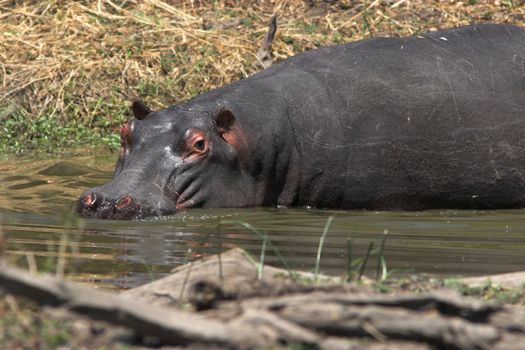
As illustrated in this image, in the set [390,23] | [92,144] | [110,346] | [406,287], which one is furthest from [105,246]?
[390,23]

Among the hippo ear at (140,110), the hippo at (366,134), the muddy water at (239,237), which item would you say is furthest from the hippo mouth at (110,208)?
the hippo ear at (140,110)

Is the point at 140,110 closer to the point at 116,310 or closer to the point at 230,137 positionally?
the point at 230,137

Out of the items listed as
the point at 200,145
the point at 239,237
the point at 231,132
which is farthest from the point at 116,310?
the point at 231,132

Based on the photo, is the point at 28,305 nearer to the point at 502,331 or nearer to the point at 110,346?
the point at 110,346

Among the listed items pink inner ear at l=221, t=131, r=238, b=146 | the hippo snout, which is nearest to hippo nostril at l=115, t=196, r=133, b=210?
the hippo snout

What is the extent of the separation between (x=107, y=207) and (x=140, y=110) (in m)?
0.86

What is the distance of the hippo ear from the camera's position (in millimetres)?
7676

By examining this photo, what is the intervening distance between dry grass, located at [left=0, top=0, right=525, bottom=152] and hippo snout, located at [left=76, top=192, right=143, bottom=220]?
347 cm

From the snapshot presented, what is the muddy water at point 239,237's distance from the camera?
5414 mm

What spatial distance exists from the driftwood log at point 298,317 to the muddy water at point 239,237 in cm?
97

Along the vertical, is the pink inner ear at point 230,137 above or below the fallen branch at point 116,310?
above

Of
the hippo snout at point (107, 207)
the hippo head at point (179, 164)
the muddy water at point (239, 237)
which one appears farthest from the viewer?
the hippo head at point (179, 164)

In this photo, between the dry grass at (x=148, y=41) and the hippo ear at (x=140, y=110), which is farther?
the dry grass at (x=148, y=41)

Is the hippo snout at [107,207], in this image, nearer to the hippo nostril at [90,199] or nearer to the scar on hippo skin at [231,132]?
the hippo nostril at [90,199]
